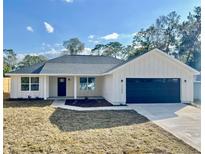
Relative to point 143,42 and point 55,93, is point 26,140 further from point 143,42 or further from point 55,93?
point 143,42

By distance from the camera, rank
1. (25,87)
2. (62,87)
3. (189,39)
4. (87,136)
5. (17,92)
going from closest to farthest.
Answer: (87,136) → (17,92) → (25,87) → (62,87) → (189,39)

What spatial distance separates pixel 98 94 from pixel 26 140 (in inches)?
531

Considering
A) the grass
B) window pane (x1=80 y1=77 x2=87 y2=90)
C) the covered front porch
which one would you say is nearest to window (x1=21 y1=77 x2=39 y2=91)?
the covered front porch

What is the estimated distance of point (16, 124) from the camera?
861 cm

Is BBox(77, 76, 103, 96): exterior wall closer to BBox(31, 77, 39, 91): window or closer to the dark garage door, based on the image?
BBox(31, 77, 39, 91): window

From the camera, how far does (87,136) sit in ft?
23.1

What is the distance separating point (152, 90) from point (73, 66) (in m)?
8.16

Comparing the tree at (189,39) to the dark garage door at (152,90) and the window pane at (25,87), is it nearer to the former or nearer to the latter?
the dark garage door at (152,90)

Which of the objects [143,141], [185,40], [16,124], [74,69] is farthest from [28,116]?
[185,40]

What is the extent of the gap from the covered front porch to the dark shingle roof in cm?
92

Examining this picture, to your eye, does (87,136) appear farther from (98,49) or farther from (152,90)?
(98,49)

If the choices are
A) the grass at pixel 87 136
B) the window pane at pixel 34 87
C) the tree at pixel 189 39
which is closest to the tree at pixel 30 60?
the tree at pixel 189 39

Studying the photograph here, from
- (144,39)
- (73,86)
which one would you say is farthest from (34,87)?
(144,39)

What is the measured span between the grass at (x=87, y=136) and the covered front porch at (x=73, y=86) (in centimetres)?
969
